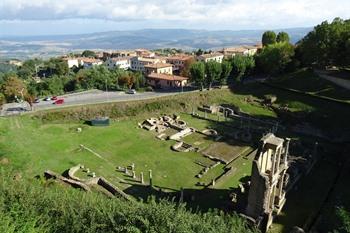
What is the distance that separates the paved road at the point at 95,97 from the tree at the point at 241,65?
1471 centimetres

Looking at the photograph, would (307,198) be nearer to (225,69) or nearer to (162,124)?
(162,124)

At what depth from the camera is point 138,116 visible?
5681cm

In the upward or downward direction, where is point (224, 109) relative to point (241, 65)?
downward

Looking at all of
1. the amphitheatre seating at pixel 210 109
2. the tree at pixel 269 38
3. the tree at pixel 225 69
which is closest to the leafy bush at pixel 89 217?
the amphitheatre seating at pixel 210 109

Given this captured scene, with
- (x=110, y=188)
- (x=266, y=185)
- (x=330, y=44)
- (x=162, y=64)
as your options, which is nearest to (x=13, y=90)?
(x=110, y=188)

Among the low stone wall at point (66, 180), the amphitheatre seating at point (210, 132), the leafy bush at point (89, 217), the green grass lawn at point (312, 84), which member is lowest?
the amphitheatre seating at point (210, 132)

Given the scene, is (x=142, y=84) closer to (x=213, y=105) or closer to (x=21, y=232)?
(x=213, y=105)

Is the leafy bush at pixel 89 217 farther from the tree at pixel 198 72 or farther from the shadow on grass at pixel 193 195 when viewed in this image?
the tree at pixel 198 72

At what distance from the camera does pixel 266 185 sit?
27.4 metres

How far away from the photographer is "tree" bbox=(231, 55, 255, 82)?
70431 mm

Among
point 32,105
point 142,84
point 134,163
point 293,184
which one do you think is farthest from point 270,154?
point 142,84

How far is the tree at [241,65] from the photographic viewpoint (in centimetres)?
7043

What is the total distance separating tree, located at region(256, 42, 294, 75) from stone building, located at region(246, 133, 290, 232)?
147 ft

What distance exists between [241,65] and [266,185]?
152 feet
